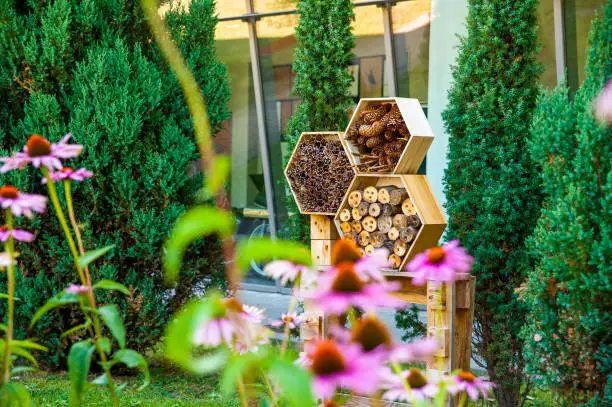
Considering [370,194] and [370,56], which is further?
[370,56]

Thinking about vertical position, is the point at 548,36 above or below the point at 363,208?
above

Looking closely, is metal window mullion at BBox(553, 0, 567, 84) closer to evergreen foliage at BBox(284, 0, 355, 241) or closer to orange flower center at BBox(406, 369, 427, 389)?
evergreen foliage at BBox(284, 0, 355, 241)

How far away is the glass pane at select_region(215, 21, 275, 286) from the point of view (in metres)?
8.70

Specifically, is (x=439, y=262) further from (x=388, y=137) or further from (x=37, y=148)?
(x=388, y=137)

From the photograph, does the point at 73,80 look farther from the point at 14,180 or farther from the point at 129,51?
the point at 14,180

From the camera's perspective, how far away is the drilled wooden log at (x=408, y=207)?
434 cm

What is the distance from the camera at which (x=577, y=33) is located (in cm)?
623

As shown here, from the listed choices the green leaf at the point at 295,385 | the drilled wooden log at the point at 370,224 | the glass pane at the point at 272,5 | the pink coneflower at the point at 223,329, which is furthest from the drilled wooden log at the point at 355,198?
the glass pane at the point at 272,5

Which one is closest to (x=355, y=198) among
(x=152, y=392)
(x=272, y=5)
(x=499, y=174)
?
(x=499, y=174)

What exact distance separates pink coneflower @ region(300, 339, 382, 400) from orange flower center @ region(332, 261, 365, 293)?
3.3 inches

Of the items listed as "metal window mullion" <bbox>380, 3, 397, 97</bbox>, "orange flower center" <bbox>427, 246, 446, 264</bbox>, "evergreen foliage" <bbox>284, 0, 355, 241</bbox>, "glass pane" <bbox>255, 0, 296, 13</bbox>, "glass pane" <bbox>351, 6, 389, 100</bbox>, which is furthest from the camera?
"glass pane" <bbox>255, 0, 296, 13</bbox>

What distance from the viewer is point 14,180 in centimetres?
526

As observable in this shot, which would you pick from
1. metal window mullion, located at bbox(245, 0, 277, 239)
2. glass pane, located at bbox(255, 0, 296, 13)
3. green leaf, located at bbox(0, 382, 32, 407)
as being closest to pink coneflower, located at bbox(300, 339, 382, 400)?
green leaf, located at bbox(0, 382, 32, 407)

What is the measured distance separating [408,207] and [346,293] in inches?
134
